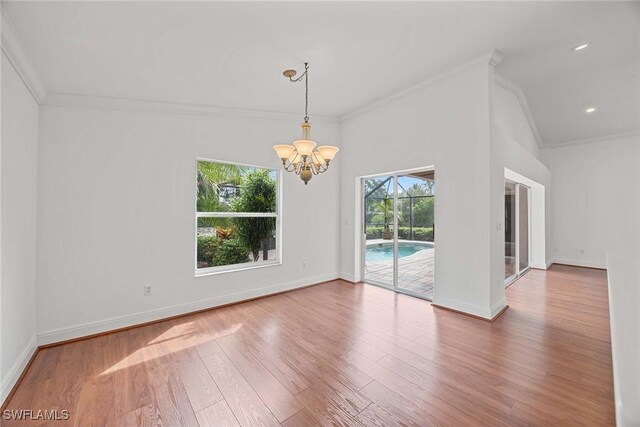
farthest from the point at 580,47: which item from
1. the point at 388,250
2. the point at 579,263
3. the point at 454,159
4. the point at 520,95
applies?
the point at 579,263

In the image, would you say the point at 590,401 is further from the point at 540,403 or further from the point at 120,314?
the point at 120,314

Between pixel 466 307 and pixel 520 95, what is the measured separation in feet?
11.7

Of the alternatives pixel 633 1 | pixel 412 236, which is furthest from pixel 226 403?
pixel 633 1

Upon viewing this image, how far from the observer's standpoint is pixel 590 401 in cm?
186

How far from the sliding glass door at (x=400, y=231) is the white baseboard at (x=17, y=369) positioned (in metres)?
4.30

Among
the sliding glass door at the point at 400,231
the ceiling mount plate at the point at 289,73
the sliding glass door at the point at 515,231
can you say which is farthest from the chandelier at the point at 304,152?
the sliding glass door at the point at 515,231

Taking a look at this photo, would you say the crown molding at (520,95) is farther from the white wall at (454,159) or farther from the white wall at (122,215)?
the white wall at (122,215)

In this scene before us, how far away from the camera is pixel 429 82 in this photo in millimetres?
3602

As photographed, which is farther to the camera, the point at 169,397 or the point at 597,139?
the point at 597,139

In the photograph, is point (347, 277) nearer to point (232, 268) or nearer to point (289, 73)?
point (232, 268)

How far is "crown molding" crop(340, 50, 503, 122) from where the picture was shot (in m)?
3.06

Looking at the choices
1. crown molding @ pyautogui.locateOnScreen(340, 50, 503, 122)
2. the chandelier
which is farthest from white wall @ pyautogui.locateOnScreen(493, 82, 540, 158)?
the chandelier

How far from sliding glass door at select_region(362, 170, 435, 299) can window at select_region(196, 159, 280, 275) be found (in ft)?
5.62

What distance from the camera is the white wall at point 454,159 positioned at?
3199mm
